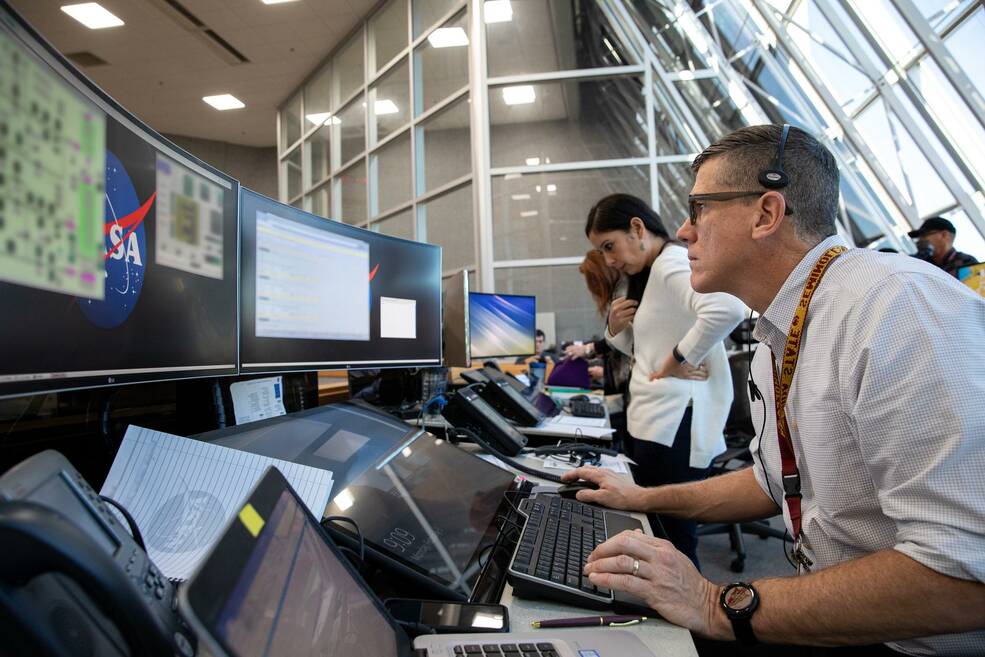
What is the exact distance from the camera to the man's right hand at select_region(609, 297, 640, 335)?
211cm

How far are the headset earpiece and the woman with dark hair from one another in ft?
2.64

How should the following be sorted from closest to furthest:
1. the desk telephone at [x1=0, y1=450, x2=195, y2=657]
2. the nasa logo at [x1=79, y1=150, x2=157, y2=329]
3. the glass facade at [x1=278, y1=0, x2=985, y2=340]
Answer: the desk telephone at [x1=0, y1=450, x2=195, y2=657] < the nasa logo at [x1=79, y1=150, x2=157, y2=329] < the glass facade at [x1=278, y1=0, x2=985, y2=340]

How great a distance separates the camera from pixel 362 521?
0.67 meters

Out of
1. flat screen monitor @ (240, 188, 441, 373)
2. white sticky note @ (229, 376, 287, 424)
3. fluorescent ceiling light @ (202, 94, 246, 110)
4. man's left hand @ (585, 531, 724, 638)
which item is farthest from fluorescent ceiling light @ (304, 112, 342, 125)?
man's left hand @ (585, 531, 724, 638)

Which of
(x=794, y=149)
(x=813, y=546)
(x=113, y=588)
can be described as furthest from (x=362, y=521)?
(x=794, y=149)

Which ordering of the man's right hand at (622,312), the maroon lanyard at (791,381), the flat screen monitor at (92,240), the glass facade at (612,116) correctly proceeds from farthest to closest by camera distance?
the glass facade at (612,116)
the man's right hand at (622,312)
the maroon lanyard at (791,381)
the flat screen monitor at (92,240)

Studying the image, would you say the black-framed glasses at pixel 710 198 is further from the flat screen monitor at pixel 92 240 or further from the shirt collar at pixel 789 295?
the flat screen monitor at pixel 92 240

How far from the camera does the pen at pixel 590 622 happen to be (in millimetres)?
590

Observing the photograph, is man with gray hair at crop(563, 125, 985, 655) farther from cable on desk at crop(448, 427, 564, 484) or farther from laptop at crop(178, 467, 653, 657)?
cable on desk at crop(448, 427, 564, 484)

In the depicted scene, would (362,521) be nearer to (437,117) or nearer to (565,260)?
(565,260)

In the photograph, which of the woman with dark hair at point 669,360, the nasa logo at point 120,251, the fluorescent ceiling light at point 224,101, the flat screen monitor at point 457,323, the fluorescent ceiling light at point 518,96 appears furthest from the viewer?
the fluorescent ceiling light at point 224,101

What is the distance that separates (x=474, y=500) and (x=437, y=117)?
503cm

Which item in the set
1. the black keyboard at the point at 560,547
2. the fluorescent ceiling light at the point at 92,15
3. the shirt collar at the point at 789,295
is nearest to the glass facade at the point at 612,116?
the shirt collar at the point at 789,295

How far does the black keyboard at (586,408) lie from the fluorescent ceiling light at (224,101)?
8.39m
